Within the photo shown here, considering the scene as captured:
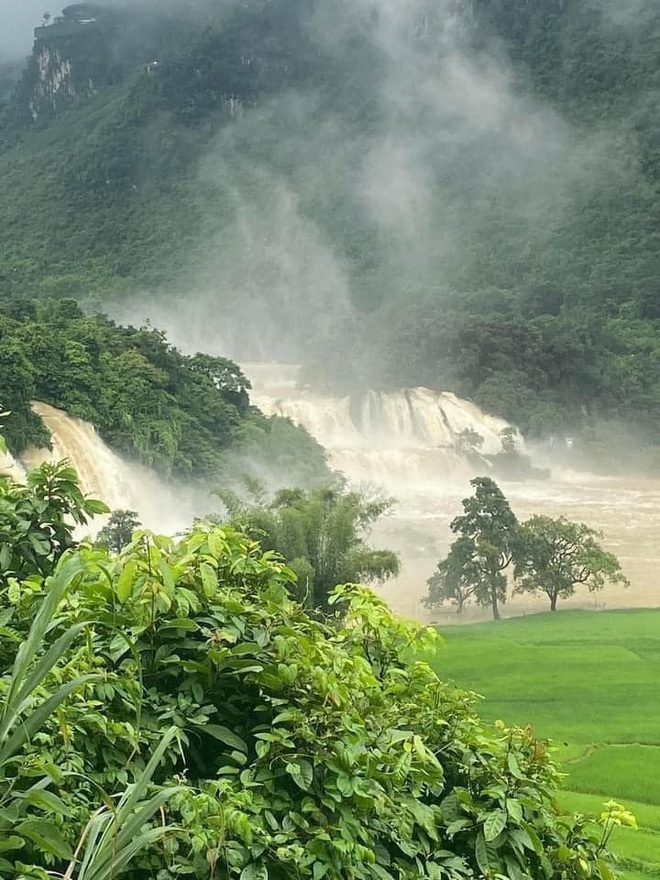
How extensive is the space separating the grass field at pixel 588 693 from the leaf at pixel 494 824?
2641 mm

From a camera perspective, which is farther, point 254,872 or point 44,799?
point 254,872

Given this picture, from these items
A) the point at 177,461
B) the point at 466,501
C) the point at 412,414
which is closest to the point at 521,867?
the point at 466,501

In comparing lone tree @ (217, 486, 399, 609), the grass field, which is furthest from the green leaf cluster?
lone tree @ (217, 486, 399, 609)

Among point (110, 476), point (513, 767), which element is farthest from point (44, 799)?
point (110, 476)

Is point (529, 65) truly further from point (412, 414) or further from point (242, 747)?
point (242, 747)

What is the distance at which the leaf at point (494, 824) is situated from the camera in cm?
171

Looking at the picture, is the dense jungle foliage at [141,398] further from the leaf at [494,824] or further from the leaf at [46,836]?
the leaf at [46,836]

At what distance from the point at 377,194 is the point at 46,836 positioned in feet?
226

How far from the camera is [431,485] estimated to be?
26016 millimetres

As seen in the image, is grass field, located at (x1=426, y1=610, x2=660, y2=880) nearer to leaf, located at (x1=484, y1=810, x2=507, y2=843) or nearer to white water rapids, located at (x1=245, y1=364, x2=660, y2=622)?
leaf, located at (x1=484, y1=810, x2=507, y2=843)

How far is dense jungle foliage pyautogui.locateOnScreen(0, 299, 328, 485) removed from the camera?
16.0 metres

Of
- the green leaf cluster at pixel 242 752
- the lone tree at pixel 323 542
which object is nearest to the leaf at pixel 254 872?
the green leaf cluster at pixel 242 752

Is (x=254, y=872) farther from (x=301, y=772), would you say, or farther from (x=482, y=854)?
(x=482, y=854)

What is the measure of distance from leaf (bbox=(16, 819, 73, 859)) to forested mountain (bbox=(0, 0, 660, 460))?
3223 centimetres
